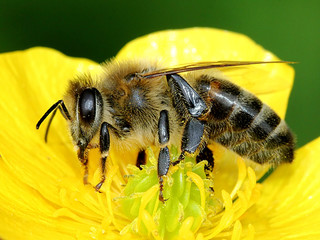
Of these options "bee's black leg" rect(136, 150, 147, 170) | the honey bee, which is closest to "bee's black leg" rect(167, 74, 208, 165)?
the honey bee

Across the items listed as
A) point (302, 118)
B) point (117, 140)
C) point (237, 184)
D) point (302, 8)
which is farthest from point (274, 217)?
point (302, 8)

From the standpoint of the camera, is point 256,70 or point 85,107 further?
point 256,70

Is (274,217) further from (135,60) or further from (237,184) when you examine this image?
(135,60)

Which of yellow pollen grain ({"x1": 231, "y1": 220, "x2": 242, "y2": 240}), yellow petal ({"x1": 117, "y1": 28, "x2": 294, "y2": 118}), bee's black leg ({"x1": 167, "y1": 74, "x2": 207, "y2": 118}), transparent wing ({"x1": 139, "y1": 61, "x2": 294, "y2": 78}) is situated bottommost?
yellow pollen grain ({"x1": 231, "y1": 220, "x2": 242, "y2": 240})

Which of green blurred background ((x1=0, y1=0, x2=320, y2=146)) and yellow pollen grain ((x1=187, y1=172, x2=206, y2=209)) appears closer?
yellow pollen grain ((x1=187, y1=172, x2=206, y2=209))

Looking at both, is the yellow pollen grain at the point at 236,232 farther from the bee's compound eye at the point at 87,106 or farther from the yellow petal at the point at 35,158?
the bee's compound eye at the point at 87,106

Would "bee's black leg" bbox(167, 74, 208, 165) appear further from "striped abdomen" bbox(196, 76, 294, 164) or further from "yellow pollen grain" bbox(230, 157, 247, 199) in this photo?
"yellow pollen grain" bbox(230, 157, 247, 199)

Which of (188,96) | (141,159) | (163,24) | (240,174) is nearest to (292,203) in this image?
(240,174)
